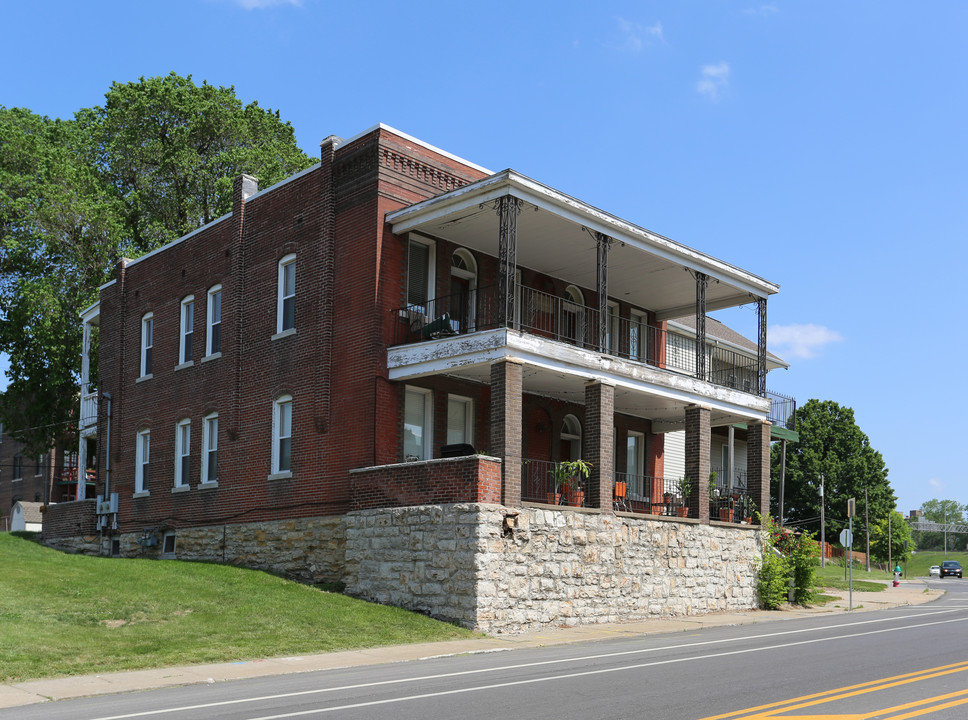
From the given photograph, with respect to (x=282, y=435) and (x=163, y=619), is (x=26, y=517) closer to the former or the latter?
→ (x=282, y=435)

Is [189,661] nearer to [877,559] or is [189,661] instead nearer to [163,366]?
[163,366]

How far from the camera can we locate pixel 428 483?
20.5m

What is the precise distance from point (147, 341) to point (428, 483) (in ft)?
45.4

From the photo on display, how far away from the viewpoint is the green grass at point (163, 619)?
14977mm

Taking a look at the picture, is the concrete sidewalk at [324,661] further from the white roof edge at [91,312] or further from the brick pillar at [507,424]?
the white roof edge at [91,312]

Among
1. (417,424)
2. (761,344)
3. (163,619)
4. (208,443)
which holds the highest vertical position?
(761,344)

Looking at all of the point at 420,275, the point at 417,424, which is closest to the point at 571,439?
the point at 417,424

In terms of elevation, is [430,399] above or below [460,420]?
above

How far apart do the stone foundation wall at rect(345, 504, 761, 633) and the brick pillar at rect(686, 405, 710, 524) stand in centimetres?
86

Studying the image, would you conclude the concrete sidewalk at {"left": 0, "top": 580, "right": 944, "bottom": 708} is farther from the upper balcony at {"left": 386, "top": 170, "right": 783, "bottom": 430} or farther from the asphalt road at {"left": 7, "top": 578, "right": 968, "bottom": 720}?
the upper balcony at {"left": 386, "top": 170, "right": 783, "bottom": 430}

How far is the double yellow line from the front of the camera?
9.64 metres

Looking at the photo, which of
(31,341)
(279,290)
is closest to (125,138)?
(31,341)

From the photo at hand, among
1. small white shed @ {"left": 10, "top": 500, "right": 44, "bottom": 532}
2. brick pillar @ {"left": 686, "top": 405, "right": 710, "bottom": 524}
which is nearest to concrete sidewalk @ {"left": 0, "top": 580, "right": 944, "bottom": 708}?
brick pillar @ {"left": 686, "top": 405, "right": 710, "bottom": 524}

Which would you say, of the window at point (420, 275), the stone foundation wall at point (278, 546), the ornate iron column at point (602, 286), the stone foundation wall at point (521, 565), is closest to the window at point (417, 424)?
the window at point (420, 275)
